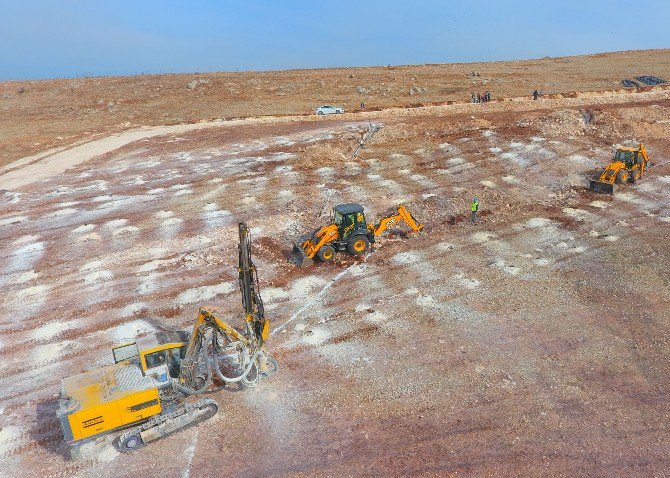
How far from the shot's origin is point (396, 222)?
21.5 metres

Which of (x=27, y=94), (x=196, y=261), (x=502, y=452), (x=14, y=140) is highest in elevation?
(x=27, y=94)

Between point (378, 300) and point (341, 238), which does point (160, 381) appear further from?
point (341, 238)

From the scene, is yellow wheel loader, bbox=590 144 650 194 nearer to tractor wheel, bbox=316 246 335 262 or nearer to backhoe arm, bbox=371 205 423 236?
backhoe arm, bbox=371 205 423 236

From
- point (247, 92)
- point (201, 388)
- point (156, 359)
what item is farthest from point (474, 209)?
point (247, 92)

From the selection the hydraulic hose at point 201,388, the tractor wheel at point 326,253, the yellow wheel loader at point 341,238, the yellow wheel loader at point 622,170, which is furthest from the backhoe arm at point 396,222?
the yellow wheel loader at point 622,170

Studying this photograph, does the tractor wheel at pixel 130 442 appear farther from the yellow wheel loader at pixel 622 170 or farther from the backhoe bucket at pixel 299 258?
the yellow wheel loader at pixel 622 170

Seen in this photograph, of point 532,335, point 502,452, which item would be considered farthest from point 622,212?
point 502,452

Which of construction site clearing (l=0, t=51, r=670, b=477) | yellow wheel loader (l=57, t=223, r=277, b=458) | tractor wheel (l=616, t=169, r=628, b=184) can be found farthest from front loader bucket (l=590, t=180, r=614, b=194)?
yellow wheel loader (l=57, t=223, r=277, b=458)

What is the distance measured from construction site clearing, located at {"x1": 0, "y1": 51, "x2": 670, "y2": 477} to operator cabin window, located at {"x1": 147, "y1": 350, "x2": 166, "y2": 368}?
1854 millimetres

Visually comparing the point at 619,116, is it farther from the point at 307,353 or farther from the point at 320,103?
the point at 307,353

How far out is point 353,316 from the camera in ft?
54.6

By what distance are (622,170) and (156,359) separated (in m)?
25.4

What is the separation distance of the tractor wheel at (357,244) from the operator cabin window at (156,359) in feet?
31.9

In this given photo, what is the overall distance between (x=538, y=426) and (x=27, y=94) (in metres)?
71.7
